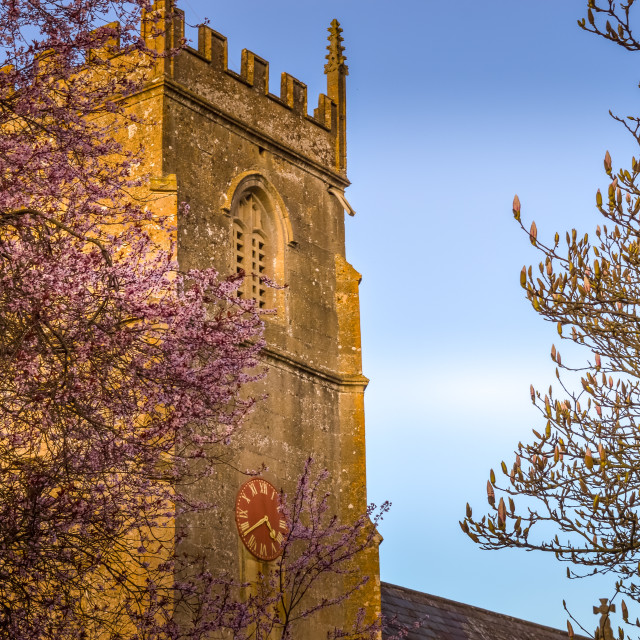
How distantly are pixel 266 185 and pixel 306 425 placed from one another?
12.5 feet

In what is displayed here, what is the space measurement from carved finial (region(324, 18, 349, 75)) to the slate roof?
9.74 metres

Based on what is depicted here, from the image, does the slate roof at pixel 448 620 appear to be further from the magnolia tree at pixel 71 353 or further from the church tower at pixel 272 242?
the magnolia tree at pixel 71 353

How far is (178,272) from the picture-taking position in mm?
17344

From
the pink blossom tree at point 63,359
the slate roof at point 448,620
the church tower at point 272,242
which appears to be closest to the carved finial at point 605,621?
the pink blossom tree at point 63,359

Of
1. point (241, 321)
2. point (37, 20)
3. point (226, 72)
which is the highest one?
point (226, 72)

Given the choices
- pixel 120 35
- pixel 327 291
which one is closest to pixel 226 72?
pixel 327 291

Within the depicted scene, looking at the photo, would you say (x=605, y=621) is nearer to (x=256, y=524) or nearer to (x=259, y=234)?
→ (x=256, y=524)

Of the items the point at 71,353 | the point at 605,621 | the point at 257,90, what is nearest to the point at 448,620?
the point at 257,90

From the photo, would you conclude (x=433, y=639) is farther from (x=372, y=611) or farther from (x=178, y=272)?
(x=178, y=272)

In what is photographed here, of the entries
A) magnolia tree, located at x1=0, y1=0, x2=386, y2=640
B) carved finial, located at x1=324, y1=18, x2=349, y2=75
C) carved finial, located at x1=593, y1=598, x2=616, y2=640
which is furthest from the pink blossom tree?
carved finial, located at x1=324, y1=18, x2=349, y2=75

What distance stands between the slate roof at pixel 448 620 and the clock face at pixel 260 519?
4808 millimetres

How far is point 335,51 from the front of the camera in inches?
956

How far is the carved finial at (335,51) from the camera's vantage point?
24.0 metres

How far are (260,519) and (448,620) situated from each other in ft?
29.6
